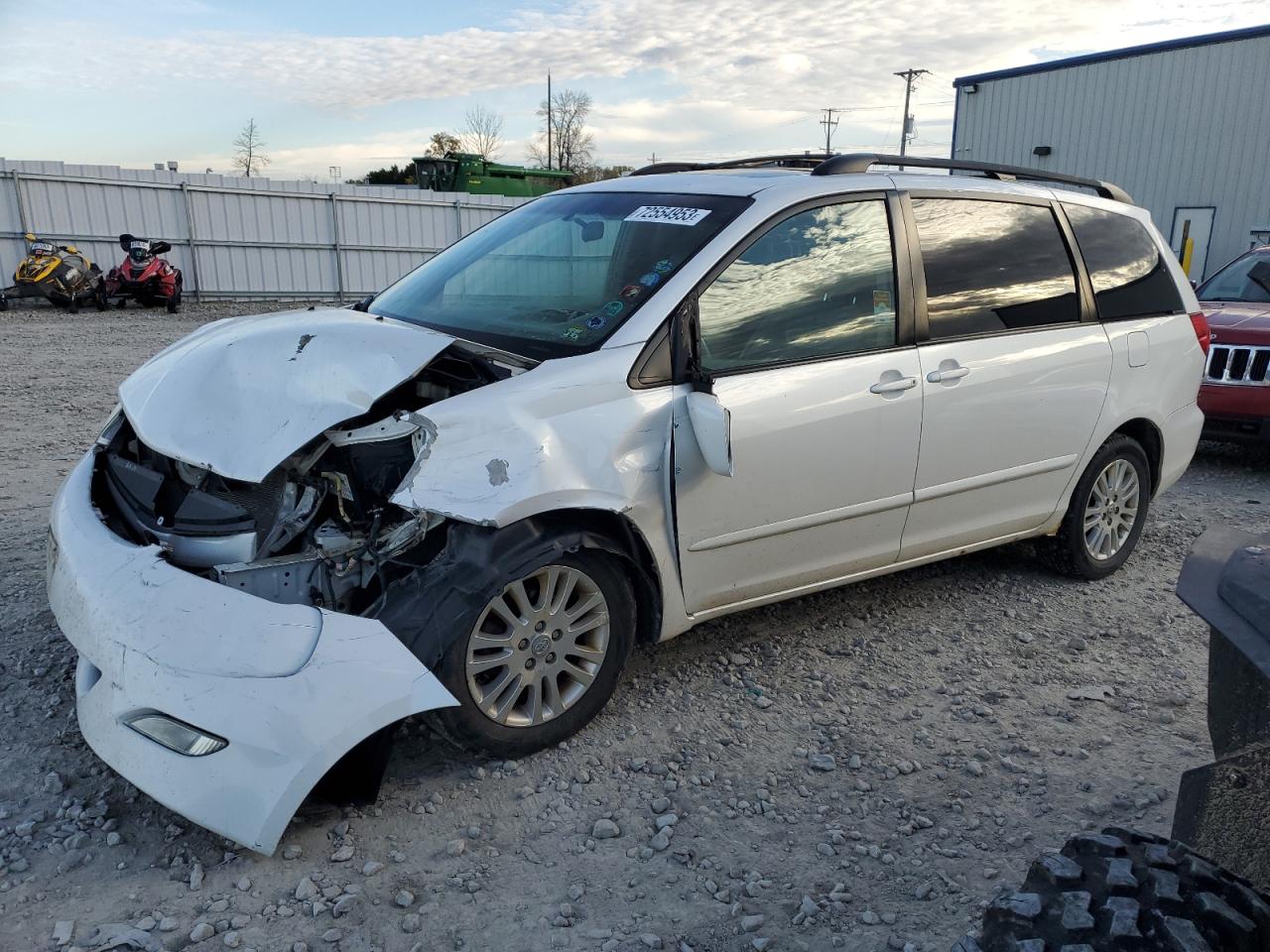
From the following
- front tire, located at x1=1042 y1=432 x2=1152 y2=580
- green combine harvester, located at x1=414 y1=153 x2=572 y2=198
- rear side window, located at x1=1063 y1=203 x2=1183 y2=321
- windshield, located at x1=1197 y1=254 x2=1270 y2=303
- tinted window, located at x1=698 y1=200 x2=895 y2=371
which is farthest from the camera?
green combine harvester, located at x1=414 y1=153 x2=572 y2=198

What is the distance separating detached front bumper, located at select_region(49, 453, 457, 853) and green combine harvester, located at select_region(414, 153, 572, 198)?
24754 mm

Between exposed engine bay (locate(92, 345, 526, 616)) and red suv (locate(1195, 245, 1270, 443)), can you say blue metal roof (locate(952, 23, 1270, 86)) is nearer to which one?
red suv (locate(1195, 245, 1270, 443))

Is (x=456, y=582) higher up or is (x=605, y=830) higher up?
(x=456, y=582)

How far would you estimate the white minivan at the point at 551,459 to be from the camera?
263 centimetres

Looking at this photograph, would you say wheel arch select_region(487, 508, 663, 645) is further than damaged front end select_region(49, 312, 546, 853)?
Yes

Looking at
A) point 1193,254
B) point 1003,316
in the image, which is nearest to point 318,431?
point 1003,316

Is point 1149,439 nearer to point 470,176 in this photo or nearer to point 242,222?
point 242,222

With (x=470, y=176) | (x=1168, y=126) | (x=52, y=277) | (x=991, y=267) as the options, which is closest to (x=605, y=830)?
(x=991, y=267)

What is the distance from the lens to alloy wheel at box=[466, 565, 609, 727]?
9.82ft

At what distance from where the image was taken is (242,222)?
2002 cm

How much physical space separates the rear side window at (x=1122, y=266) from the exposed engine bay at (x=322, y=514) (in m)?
2.81

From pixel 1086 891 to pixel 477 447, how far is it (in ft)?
6.25

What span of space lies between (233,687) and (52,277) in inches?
675

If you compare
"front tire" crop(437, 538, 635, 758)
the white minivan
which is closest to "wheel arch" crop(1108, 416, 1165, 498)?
the white minivan
